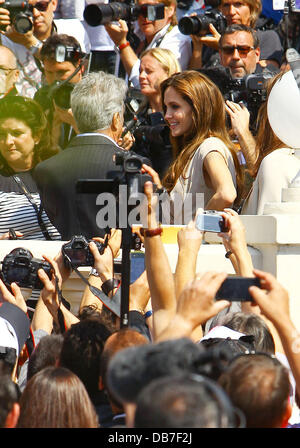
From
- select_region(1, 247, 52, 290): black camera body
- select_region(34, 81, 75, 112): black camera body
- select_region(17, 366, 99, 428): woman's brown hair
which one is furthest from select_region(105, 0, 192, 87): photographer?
select_region(17, 366, 99, 428): woman's brown hair

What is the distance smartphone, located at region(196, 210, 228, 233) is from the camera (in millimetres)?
3920

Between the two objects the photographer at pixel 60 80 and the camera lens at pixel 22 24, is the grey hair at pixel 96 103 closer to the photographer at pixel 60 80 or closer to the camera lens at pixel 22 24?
the photographer at pixel 60 80

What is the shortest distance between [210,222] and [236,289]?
105cm

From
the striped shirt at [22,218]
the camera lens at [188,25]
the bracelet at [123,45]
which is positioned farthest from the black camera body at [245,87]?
the striped shirt at [22,218]

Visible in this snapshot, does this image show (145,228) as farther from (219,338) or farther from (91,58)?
(91,58)

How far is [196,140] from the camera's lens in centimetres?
539

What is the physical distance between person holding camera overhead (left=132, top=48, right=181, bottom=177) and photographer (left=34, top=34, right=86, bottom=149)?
0.59 metres

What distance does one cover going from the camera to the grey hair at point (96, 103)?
5473 mm

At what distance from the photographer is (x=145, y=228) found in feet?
12.0

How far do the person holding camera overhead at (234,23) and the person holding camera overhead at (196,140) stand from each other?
182 cm

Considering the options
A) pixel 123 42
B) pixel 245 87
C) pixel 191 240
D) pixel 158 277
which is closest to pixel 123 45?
pixel 123 42

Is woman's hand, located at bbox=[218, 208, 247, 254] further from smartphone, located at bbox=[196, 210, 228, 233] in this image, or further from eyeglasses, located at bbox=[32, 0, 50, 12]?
eyeglasses, located at bbox=[32, 0, 50, 12]

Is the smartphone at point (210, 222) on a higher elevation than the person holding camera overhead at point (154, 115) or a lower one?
higher
